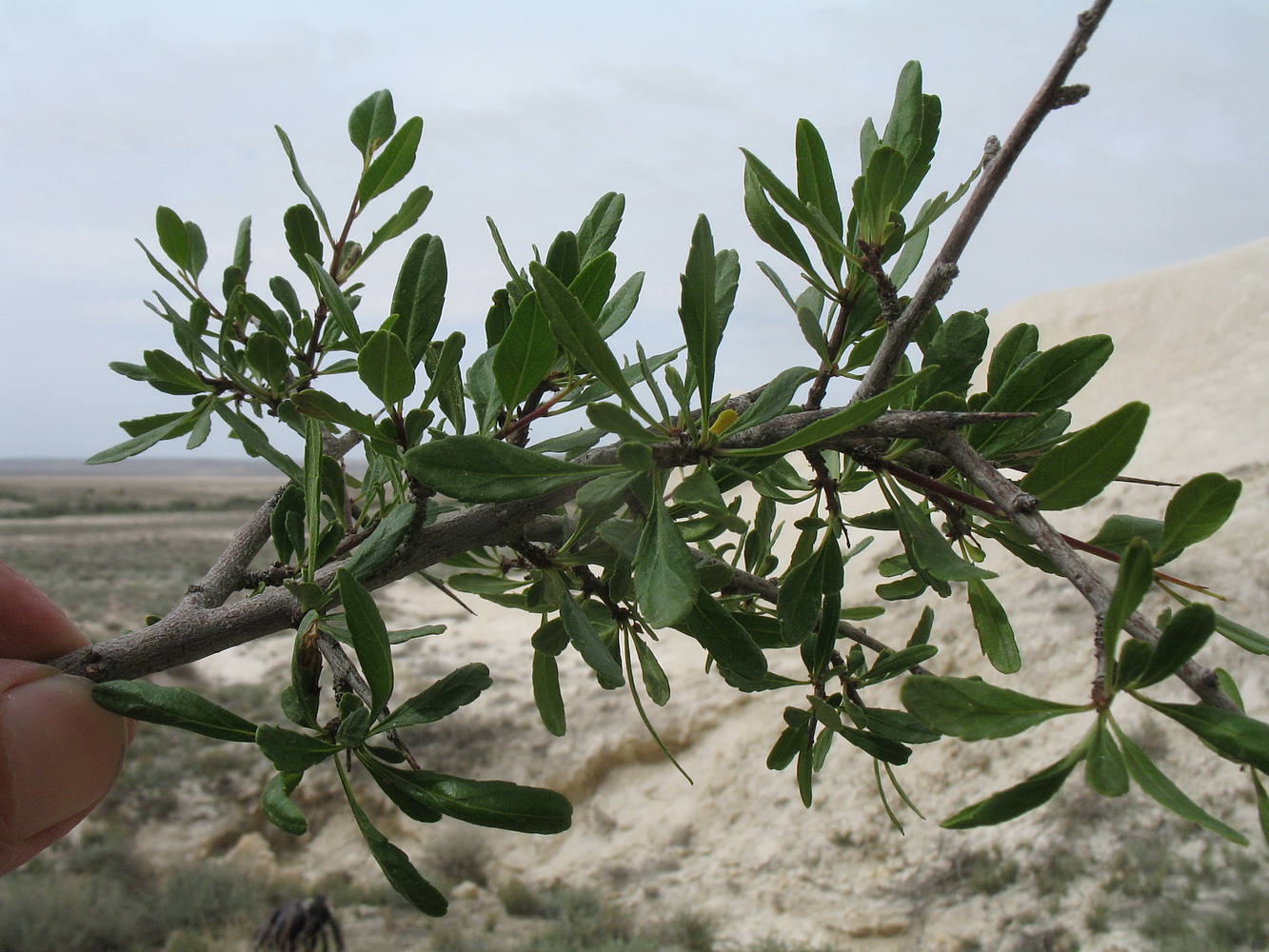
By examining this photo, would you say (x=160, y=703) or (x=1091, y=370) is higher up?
(x=1091, y=370)

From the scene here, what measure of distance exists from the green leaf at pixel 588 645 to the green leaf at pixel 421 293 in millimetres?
220

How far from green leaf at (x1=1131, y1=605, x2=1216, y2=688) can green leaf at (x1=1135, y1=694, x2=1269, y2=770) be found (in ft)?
0.04

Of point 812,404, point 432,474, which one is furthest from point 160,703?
point 812,404

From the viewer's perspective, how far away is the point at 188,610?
2.32 ft

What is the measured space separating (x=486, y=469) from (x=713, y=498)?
14cm

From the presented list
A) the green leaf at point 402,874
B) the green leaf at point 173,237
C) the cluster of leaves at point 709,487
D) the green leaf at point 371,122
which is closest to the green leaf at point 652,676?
the cluster of leaves at point 709,487

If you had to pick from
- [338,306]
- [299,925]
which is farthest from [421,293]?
[299,925]

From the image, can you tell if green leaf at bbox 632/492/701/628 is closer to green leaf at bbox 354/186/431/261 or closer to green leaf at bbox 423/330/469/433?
green leaf at bbox 423/330/469/433

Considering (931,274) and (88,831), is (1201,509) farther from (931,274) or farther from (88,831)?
(88,831)

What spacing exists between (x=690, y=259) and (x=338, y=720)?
39cm

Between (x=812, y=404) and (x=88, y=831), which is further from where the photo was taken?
(x=88, y=831)

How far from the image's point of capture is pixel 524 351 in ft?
1.66

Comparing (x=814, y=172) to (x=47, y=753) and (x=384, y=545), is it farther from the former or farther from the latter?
(x=47, y=753)

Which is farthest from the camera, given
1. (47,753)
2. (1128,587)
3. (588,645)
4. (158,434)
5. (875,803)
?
(875,803)
